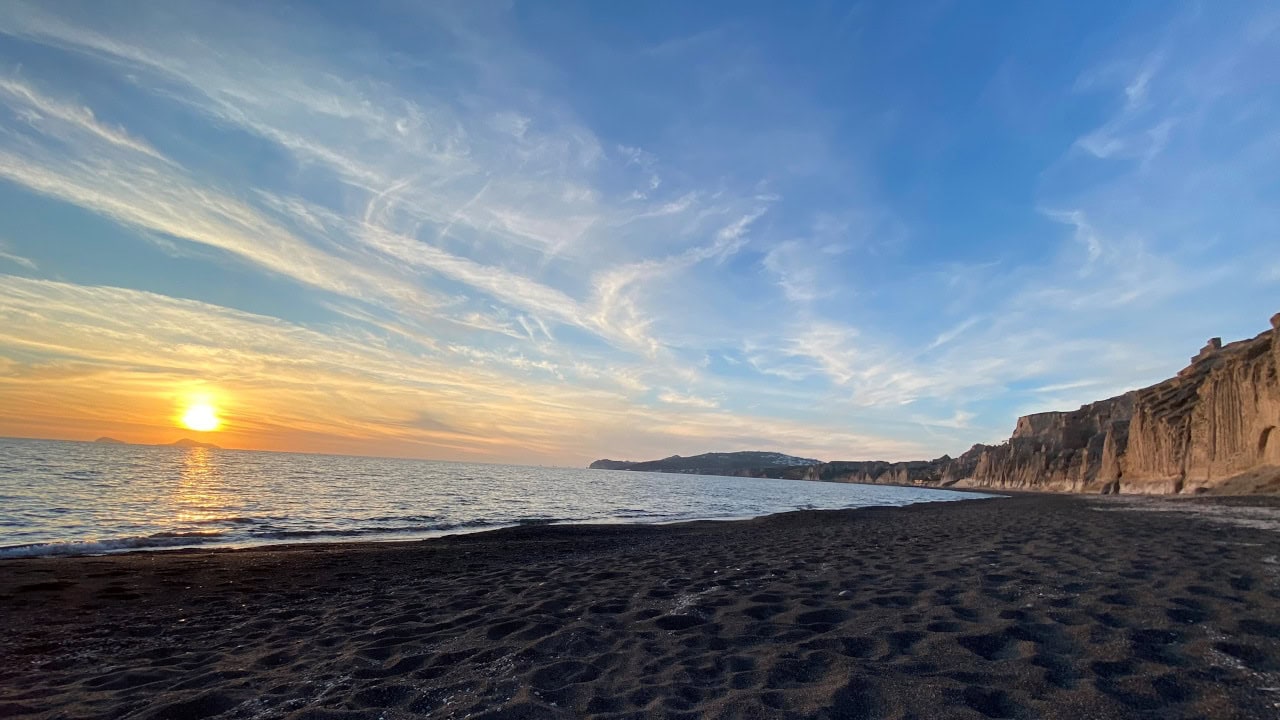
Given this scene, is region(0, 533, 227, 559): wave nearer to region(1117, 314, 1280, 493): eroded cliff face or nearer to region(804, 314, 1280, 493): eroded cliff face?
region(804, 314, 1280, 493): eroded cliff face

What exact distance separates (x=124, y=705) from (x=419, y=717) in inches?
103

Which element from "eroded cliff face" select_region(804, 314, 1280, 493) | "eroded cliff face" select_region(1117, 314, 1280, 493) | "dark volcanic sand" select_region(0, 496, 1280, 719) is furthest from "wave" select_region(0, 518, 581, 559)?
"eroded cliff face" select_region(1117, 314, 1280, 493)

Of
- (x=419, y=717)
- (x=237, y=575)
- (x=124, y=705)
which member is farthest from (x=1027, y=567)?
(x=237, y=575)

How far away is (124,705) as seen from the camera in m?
4.52

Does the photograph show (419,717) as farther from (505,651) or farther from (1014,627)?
(1014,627)

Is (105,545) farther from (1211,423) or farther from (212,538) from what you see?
(1211,423)

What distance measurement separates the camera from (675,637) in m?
5.71

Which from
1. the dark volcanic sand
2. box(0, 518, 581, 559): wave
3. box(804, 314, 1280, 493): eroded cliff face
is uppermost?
box(804, 314, 1280, 493): eroded cliff face

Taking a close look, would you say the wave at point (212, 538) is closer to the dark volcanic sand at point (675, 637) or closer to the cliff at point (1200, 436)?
the dark volcanic sand at point (675, 637)

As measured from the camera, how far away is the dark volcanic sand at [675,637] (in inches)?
161

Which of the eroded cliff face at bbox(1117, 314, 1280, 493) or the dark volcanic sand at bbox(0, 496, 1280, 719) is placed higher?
the eroded cliff face at bbox(1117, 314, 1280, 493)

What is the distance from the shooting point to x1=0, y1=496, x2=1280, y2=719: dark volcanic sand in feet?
13.4

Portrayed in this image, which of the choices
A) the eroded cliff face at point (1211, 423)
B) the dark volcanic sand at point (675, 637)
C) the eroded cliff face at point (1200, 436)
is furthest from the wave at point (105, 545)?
the eroded cliff face at point (1211, 423)

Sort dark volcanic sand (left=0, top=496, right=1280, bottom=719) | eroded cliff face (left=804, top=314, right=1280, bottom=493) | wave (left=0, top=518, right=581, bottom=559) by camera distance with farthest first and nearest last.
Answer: eroded cliff face (left=804, top=314, right=1280, bottom=493) < wave (left=0, top=518, right=581, bottom=559) < dark volcanic sand (left=0, top=496, right=1280, bottom=719)
